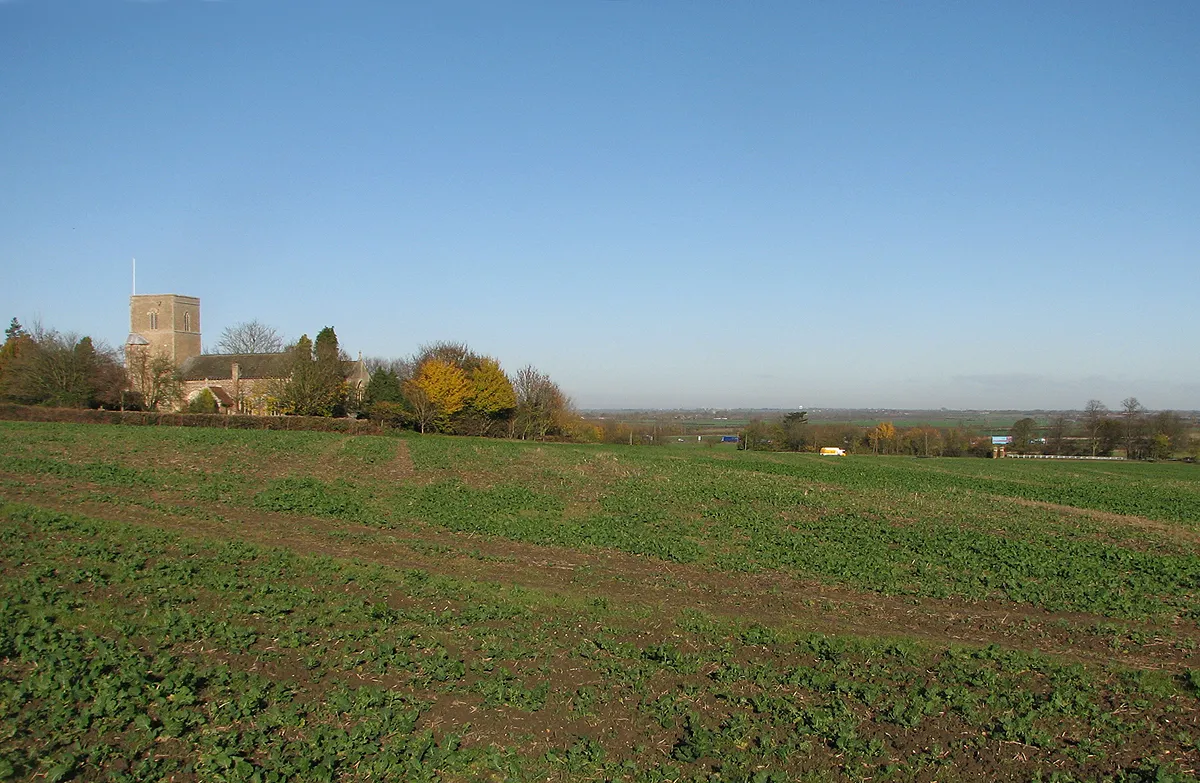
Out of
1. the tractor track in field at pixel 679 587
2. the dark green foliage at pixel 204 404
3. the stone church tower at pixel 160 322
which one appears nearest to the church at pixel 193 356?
the stone church tower at pixel 160 322

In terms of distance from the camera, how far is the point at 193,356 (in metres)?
83.1

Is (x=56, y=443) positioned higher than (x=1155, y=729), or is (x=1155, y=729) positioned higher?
(x=56, y=443)

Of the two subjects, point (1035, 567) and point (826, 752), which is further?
point (1035, 567)

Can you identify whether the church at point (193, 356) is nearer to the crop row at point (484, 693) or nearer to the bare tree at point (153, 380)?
the bare tree at point (153, 380)

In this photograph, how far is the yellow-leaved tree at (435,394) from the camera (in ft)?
207

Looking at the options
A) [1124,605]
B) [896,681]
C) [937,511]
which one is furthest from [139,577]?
[937,511]

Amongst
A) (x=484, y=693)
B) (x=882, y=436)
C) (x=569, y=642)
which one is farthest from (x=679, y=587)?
(x=882, y=436)

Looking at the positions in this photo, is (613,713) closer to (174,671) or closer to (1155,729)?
(174,671)

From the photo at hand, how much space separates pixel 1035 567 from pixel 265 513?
54.3ft

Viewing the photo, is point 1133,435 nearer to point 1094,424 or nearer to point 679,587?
point 1094,424

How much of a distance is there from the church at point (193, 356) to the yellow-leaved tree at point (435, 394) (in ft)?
28.3

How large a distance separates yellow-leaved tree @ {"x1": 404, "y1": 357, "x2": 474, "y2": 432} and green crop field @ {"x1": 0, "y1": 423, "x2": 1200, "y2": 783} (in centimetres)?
4221

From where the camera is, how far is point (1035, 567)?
51.0ft

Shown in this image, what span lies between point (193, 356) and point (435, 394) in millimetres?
36151
